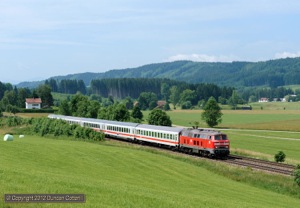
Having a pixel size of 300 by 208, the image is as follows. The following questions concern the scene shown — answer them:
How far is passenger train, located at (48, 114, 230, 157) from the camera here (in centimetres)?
4969

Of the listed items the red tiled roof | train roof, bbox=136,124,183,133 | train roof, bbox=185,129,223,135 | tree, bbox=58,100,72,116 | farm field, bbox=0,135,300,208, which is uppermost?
the red tiled roof

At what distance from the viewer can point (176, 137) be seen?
189 ft

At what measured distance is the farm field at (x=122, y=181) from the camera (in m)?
19.7

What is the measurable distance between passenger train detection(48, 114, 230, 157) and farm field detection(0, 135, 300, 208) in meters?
5.11

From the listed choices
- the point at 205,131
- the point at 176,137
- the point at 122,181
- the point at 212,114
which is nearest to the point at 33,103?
the point at 212,114

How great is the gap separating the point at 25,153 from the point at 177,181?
1313 cm

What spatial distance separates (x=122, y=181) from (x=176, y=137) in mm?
30504

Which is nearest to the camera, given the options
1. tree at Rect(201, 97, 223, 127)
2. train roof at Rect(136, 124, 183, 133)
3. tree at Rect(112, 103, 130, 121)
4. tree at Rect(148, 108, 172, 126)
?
train roof at Rect(136, 124, 183, 133)

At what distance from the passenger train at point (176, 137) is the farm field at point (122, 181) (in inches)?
201

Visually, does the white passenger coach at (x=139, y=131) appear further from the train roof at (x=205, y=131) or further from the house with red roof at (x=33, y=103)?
the house with red roof at (x=33, y=103)

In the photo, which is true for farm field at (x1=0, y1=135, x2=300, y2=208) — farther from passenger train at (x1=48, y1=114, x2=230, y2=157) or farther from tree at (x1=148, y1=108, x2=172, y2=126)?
tree at (x1=148, y1=108, x2=172, y2=126)

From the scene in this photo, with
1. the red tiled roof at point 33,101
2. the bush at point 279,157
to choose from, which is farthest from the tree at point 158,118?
the red tiled roof at point 33,101

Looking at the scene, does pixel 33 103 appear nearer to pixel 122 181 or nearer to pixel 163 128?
pixel 163 128

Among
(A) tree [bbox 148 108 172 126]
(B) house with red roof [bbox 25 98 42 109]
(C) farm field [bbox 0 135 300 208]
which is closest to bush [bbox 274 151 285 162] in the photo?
(C) farm field [bbox 0 135 300 208]
